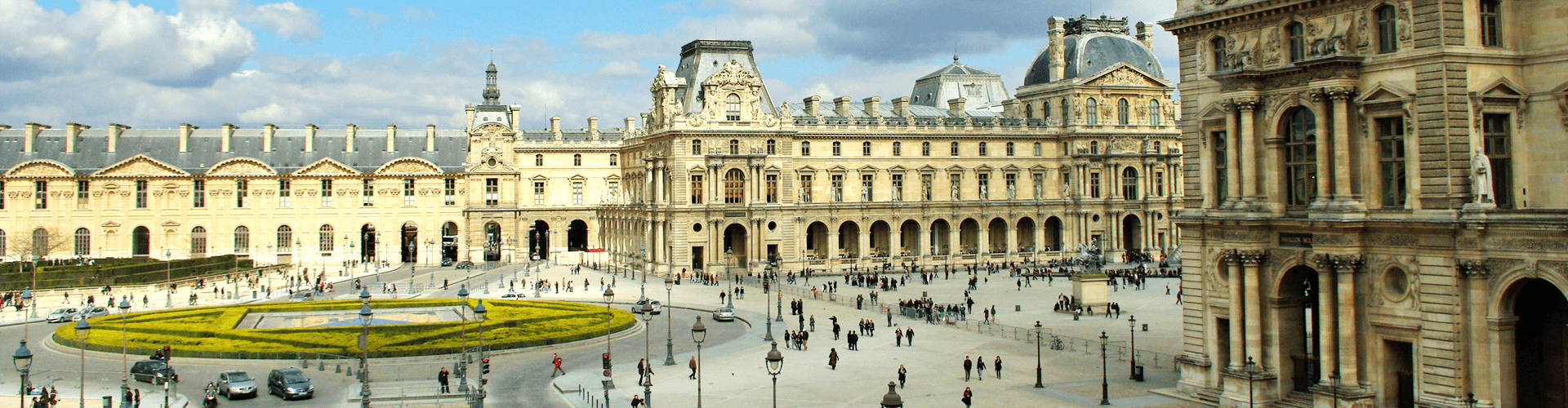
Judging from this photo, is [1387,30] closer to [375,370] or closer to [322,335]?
[375,370]

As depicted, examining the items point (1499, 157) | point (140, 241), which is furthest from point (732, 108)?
point (1499, 157)

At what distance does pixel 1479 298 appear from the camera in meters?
26.6

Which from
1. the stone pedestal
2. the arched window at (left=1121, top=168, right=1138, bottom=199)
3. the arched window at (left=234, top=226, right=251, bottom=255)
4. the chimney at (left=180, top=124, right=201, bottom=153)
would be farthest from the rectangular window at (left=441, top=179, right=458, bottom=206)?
the stone pedestal

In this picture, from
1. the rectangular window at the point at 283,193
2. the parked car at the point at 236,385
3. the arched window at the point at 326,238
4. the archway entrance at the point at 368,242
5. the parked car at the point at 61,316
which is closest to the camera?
the parked car at the point at 236,385

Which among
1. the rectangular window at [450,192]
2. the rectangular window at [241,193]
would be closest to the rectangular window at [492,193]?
the rectangular window at [450,192]

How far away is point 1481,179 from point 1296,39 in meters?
6.03

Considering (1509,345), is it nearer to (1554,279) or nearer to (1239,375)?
(1554,279)

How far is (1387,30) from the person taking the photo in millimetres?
28047

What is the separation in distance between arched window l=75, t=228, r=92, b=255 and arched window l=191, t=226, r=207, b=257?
796 cm

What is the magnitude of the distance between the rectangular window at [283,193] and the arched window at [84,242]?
15.3 meters

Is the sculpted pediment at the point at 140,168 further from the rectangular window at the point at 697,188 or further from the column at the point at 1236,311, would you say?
the column at the point at 1236,311

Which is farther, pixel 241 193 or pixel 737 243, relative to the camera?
pixel 241 193

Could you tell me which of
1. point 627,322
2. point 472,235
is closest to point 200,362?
point 627,322

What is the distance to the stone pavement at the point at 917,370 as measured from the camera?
3581 centimetres
